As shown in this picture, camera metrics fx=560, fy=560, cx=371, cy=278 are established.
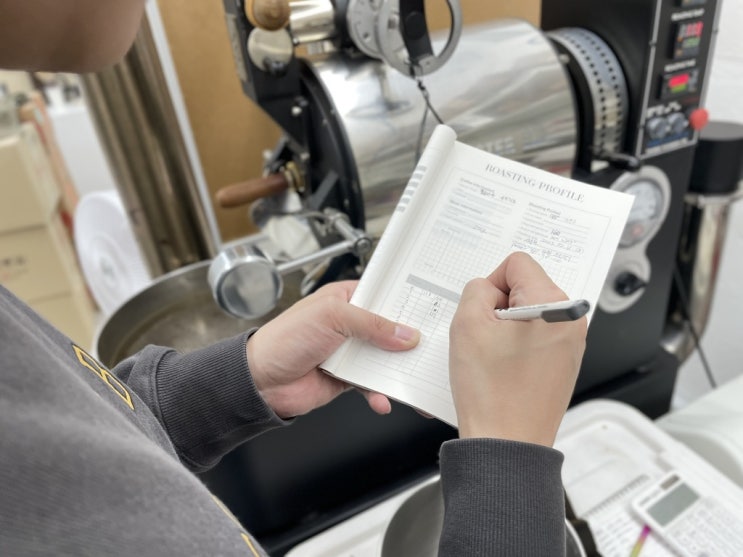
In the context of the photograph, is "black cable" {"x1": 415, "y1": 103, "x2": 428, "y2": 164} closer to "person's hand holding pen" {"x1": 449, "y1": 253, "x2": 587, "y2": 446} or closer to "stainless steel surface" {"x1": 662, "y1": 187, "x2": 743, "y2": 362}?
"person's hand holding pen" {"x1": 449, "y1": 253, "x2": 587, "y2": 446}

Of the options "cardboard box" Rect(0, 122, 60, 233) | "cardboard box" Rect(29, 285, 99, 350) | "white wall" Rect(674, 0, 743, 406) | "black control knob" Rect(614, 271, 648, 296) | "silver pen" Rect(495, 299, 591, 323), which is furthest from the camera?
"cardboard box" Rect(29, 285, 99, 350)

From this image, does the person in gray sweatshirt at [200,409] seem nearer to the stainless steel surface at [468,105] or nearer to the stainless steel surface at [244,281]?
the stainless steel surface at [244,281]

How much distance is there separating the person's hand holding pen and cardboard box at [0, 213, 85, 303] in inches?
64.9

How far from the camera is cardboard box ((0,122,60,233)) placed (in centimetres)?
157

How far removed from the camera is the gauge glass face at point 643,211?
812mm

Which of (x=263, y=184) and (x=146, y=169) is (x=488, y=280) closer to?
(x=263, y=184)

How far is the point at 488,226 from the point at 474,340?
0.15 meters

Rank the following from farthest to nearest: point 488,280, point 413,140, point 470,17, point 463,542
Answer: point 470,17 → point 413,140 → point 488,280 → point 463,542

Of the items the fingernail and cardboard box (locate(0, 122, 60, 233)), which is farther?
cardboard box (locate(0, 122, 60, 233))

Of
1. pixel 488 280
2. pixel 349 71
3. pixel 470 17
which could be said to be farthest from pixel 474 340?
pixel 470 17

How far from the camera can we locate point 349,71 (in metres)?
0.68

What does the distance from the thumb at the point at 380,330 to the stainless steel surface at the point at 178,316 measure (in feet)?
1.10

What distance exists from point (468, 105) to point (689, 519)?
0.58 meters

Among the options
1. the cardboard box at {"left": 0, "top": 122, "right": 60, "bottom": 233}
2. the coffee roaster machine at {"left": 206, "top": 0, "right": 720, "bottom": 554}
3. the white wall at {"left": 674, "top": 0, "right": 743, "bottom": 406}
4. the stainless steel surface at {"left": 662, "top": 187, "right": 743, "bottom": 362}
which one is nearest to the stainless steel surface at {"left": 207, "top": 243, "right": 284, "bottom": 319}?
the coffee roaster machine at {"left": 206, "top": 0, "right": 720, "bottom": 554}
